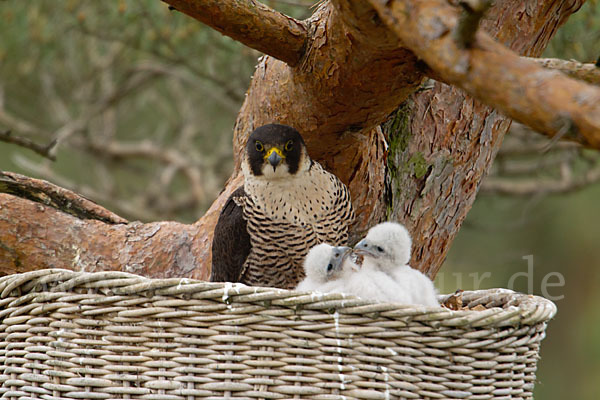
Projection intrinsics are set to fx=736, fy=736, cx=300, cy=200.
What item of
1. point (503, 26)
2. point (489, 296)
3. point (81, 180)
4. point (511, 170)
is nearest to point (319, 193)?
point (489, 296)

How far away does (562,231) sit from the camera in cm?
1012

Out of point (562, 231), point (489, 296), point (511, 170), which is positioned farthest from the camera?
point (562, 231)

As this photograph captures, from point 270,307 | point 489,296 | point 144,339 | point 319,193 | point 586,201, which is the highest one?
point 586,201

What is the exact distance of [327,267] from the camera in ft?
8.20

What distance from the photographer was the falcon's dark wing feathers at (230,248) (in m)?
2.95

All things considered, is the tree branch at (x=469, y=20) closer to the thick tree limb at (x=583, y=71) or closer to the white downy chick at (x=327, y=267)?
the thick tree limb at (x=583, y=71)

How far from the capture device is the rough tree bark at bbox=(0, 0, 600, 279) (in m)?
2.49

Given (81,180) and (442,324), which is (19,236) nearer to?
(442,324)

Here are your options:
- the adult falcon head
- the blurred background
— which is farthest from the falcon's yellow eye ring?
the blurred background

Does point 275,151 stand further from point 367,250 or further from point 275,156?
point 367,250

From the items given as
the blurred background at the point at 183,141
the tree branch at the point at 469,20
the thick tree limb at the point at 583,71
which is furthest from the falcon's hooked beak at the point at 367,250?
the blurred background at the point at 183,141

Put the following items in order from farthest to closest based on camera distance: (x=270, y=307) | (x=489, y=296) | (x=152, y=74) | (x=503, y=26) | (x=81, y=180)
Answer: (x=81, y=180)
(x=152, y=74)
(x=503, y=26)
(x=489, y=296)
(x=270, y=307)

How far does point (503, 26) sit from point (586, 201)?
816cm

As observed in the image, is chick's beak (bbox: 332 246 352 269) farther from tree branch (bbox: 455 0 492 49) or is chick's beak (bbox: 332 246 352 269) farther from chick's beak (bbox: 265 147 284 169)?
tree branch (bbox: 455 0 492 49)
